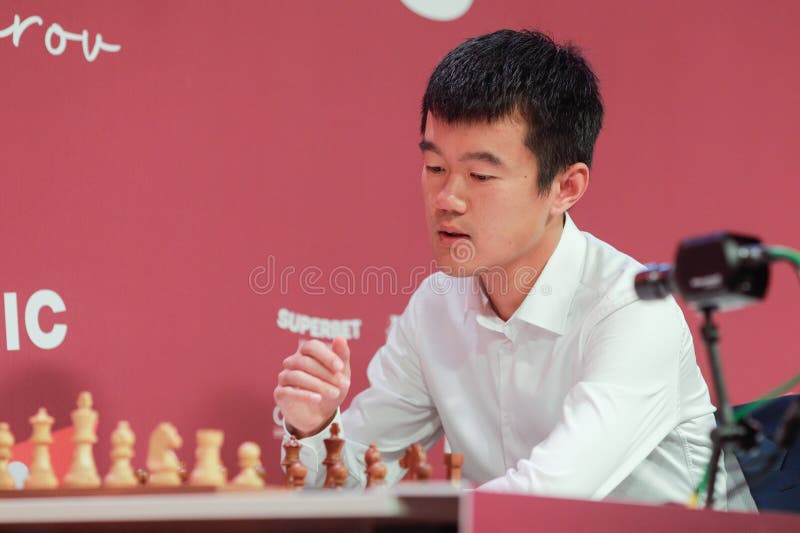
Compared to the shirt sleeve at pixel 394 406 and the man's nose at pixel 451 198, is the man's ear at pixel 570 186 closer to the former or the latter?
the man's nose at pixel 451 198

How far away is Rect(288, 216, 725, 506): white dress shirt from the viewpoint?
5.51 ft

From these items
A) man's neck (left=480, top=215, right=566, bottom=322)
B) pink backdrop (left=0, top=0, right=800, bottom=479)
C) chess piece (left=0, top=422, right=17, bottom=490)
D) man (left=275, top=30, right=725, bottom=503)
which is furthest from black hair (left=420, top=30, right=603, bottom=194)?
chess piece (left=0, top=422, right=17, bottom=490)

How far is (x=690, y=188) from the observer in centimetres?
250

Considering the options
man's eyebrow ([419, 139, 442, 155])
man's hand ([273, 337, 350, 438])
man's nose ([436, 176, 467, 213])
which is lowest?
man's hand ([273, 337, 350, 438])

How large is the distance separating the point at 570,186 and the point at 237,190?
642mm

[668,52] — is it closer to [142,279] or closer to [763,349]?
[763,349]

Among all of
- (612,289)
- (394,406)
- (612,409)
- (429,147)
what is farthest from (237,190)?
(612,409)

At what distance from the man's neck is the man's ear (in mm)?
37

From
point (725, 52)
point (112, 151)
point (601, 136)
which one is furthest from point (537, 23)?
point (112, 151)

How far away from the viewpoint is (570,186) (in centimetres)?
199

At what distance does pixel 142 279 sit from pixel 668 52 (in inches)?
53.7

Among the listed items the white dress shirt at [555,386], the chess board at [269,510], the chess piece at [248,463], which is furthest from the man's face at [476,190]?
the chess board at [269,510]

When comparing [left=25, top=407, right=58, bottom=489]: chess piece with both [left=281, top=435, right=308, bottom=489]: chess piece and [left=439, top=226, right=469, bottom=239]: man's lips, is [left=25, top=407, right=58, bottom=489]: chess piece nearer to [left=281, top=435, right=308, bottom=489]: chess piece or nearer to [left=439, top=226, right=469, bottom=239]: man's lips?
[left=281, top=435, right=308, bottom=489]: chess piece

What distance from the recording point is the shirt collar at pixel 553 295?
1914mm
